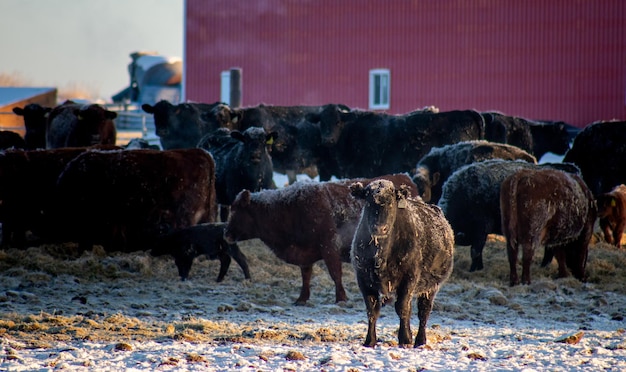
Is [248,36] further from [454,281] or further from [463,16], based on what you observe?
[454,281]

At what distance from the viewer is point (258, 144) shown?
13523mm

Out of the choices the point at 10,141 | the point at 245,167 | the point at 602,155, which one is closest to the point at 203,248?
the point at 245,167

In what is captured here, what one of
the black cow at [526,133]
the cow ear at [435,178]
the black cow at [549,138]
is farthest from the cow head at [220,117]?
the black cow at [549,138]

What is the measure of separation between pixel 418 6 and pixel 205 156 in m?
21.1

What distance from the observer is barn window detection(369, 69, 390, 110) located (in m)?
32.3

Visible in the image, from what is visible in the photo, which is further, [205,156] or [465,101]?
[465,101]

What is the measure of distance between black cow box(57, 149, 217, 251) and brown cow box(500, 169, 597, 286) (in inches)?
143

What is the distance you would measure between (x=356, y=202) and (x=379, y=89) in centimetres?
2297

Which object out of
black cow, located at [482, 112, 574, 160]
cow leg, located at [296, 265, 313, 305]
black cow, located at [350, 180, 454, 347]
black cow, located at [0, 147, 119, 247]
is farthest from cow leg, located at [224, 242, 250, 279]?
black cow, located at [482, 112, 574, 160]

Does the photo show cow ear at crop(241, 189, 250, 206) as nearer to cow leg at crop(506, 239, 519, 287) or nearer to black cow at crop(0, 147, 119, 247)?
cow leg at crop(506, 239, 519, 287)

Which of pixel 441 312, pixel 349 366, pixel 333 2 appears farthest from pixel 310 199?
pixel 333 2

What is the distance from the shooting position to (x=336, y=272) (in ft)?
31.4

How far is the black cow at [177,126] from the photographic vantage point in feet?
58.3

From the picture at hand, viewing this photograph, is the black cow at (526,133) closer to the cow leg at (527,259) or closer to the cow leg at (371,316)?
the cow leg at (527,259)
